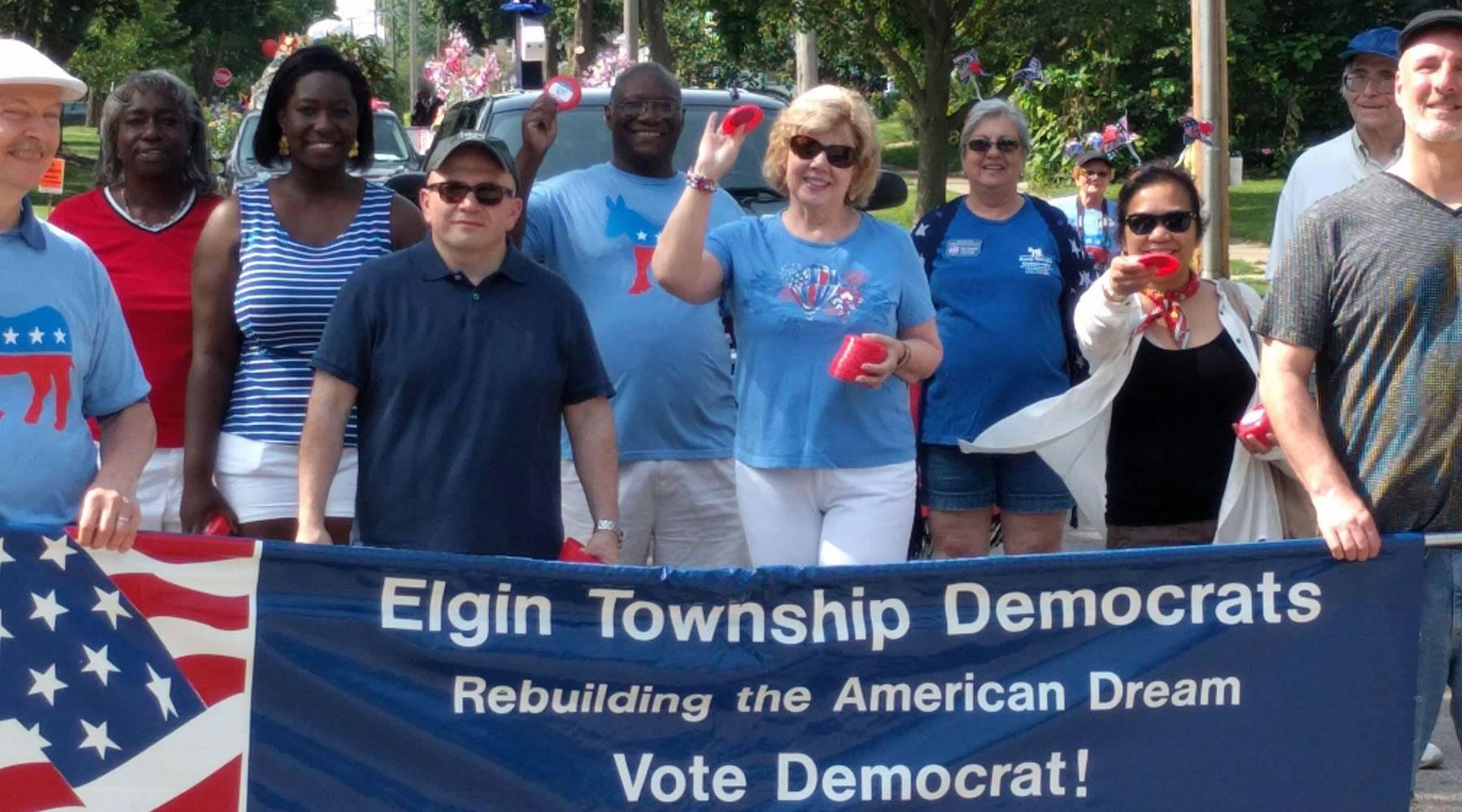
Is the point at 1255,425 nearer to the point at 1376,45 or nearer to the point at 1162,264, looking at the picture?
the point at 1162,264

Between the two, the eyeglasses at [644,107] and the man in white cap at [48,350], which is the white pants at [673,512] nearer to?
the eyeglasses at [644,107]

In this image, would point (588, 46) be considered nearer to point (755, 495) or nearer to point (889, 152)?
point (889, 152)

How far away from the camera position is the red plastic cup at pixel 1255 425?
4.23 m

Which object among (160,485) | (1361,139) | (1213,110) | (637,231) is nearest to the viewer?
(160,485)

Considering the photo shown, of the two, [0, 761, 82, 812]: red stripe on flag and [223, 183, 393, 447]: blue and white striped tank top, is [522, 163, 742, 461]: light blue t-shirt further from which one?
[0, 761, 82, 812]: red stripe on flag

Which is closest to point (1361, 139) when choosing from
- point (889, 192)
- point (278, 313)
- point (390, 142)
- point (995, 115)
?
point (995, 115)

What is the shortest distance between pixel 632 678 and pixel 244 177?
1111 centimetres

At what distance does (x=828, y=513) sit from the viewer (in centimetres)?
452

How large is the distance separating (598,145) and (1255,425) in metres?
5.28

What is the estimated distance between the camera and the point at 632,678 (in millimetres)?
3742

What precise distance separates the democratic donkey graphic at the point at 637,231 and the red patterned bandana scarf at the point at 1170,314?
4.33 ft

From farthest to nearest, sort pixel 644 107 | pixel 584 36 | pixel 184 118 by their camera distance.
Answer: pixel 584 36
pixel 644 107
pixel 184 118

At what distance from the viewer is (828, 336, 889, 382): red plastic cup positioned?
13.8ft

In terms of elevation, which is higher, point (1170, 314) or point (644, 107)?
point (644, 107)
